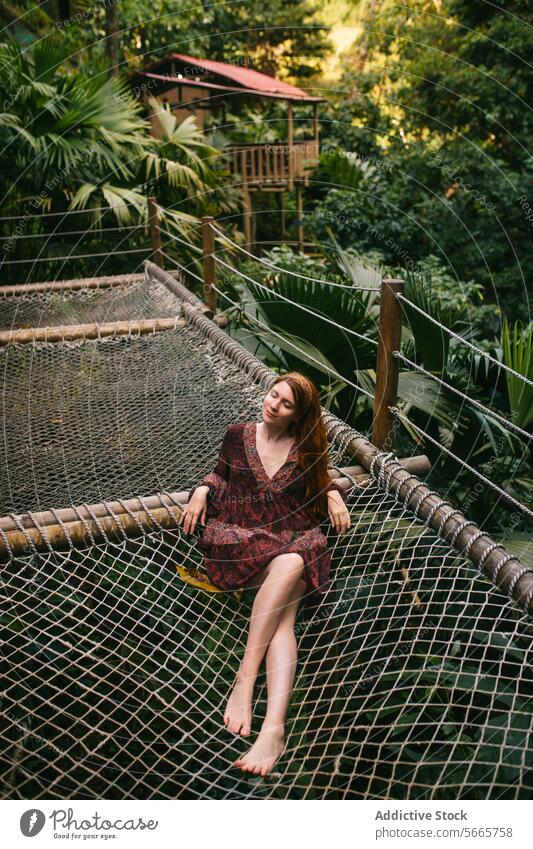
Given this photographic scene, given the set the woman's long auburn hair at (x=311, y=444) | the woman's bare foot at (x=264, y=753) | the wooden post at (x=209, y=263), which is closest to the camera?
the woman's bare foot at (x=264, y=753)

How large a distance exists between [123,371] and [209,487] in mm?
1653

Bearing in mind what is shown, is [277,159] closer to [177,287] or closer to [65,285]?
[65,285]

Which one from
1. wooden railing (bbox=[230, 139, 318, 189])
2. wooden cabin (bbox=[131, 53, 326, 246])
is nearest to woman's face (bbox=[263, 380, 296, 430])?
wooden cabin (bbox=[131, 53, 326, 246])

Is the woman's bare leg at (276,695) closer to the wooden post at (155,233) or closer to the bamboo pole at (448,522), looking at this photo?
the bamboo pole at (448,522)

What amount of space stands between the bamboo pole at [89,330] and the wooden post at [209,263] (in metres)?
0.41

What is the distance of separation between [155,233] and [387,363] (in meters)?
3.50

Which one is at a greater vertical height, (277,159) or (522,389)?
(277,159)

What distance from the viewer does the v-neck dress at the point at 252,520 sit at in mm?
1887

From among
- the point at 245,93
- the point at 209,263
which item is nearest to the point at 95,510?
the point at 209,263

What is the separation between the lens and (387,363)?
7.96 ft

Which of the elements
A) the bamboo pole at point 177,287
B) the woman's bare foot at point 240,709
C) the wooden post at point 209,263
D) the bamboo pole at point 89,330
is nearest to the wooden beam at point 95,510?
the woman's bare foot at point 240,709

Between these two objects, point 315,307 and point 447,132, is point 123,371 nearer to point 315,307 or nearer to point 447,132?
point 315,307

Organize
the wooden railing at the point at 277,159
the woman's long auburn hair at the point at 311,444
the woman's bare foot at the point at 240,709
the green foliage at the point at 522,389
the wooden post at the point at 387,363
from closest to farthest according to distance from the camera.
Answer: the woman's bare foot at the point at 240,709 < the woman's long auburn hair at the point at 311,444 < the wooden post at the point at 387,363 < the green foliage at the point at 522,389 < the wooden railing at the point at 277,159
